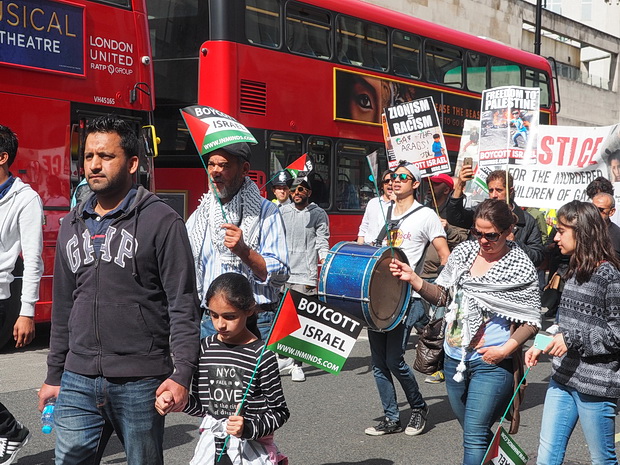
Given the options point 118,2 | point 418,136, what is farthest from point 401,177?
point 118,2

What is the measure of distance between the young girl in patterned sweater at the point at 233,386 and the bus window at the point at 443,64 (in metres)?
11.1

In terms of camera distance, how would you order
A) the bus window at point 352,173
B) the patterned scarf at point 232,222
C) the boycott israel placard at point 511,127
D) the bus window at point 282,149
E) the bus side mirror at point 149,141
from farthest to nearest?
the bus window at point 352,173, the bus window at point 282,149, the bus side mirror at point 149,141, the boycott israel placard at point 511,127, the patterned scarf at point 232,222

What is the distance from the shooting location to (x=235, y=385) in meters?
3.59

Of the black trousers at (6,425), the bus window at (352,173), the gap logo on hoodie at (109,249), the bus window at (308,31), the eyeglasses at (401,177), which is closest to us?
the gap logo on hoodie at (109,249)

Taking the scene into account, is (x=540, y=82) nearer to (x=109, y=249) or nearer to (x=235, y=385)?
(x=235, y=385)

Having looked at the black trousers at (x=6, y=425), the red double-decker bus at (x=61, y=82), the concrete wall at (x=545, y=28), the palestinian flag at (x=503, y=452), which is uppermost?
the concrete wall at (x=545, y=28)

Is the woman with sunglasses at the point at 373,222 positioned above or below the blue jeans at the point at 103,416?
above

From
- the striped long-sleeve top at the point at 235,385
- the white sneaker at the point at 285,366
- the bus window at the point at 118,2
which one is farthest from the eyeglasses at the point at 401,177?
the bus window at the point at 118,2

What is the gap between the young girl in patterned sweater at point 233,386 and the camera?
3.54m

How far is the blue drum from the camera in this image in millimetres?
5586

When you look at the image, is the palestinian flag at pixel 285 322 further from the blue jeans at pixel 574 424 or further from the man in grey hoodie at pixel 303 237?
the man in grey hoodie at pixel 303 237


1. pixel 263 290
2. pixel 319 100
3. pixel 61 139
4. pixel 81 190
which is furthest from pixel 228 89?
pixel 263 290

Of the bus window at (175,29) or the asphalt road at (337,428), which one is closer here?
the asphalt road at (337,428)

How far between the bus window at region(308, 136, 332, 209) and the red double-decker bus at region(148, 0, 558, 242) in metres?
0.02
